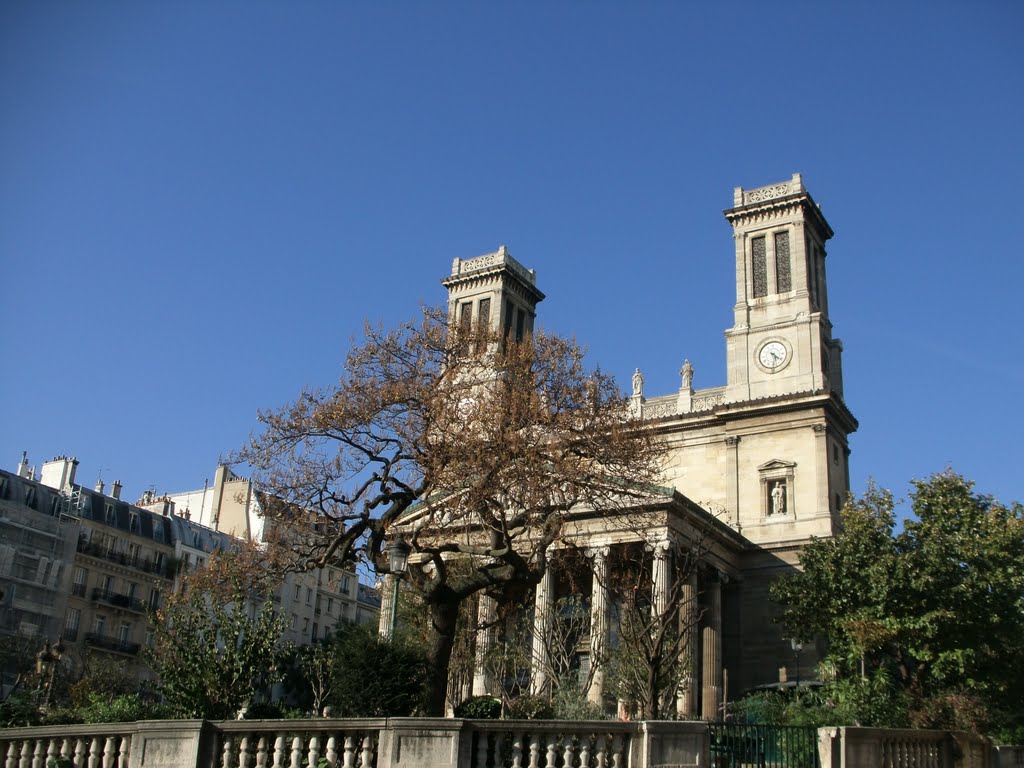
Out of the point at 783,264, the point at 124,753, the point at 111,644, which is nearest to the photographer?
the point at 124,753

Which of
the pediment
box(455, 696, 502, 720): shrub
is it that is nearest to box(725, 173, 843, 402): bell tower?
the pediment

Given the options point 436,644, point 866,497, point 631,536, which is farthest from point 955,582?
point 436,644

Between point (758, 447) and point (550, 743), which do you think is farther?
point (758, 447)

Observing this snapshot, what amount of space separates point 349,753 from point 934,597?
22624 millimetres

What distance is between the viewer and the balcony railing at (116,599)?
173 ft

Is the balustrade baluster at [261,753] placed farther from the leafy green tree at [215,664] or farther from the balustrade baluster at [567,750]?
the balustrade baluster at [567,750]

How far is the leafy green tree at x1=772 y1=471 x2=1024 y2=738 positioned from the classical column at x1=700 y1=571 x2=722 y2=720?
5339 mm

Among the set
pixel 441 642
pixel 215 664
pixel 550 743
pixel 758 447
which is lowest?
pixel 550 743

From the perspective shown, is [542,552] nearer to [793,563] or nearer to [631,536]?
[631,536]

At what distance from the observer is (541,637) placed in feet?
106

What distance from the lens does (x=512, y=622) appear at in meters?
35.8

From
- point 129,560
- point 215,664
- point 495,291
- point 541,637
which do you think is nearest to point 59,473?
point 129,560

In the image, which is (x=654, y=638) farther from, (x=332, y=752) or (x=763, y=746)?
(x=332, y=752)

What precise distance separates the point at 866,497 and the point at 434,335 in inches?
682
